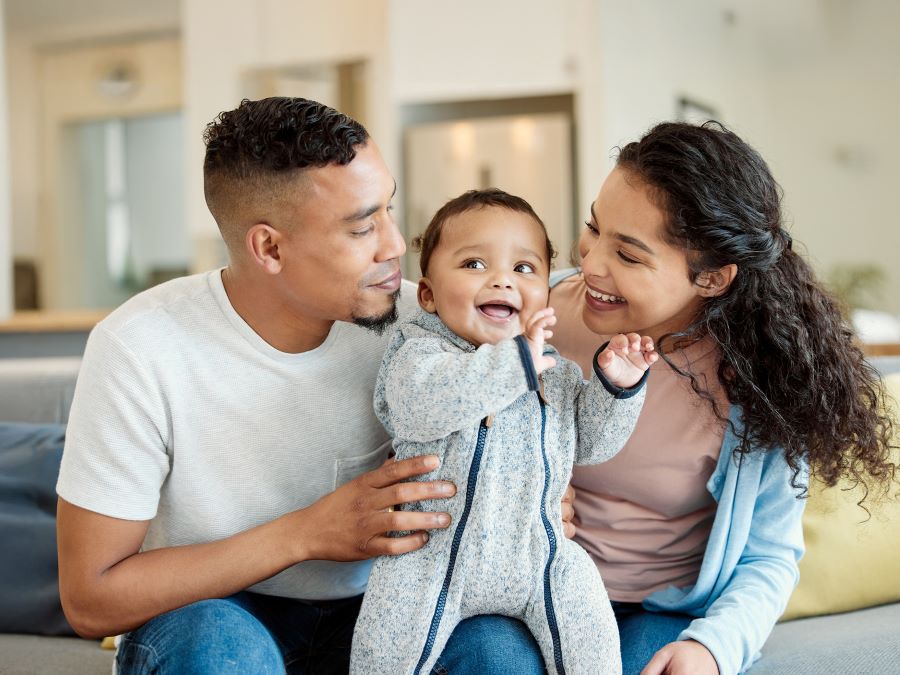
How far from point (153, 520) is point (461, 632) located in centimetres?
55

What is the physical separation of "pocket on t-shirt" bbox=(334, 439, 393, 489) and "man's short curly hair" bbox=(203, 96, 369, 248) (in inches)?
16.4

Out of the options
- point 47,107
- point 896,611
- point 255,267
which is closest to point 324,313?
point 255,267

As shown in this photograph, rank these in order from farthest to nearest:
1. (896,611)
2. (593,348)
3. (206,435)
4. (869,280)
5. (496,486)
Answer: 1. (869,280)
2. (896,611)
3. (593,348)
4. (206,435)
5. (496,486)

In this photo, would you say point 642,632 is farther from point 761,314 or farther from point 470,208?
point 470,208

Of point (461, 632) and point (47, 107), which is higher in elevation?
point (47, 107)

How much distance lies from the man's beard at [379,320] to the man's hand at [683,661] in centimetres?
65

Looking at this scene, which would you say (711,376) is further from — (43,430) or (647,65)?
(647,65)

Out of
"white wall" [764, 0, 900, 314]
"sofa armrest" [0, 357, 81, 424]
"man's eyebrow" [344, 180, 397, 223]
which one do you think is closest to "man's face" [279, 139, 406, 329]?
"man's eyebrow" [344, 180, 397, 223]

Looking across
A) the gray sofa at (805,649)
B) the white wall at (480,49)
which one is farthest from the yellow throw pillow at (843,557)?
the white wall at (480,49)

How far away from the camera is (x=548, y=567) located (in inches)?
50.3

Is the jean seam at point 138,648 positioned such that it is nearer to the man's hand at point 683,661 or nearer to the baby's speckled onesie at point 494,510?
the baby's speckled onesie at point 494,510

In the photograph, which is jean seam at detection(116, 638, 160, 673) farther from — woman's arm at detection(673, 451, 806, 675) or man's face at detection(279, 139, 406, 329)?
woman's arm at detection(673, 451, 806, 675)

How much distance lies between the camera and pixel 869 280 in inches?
254

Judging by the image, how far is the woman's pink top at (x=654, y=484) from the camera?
151 cm
